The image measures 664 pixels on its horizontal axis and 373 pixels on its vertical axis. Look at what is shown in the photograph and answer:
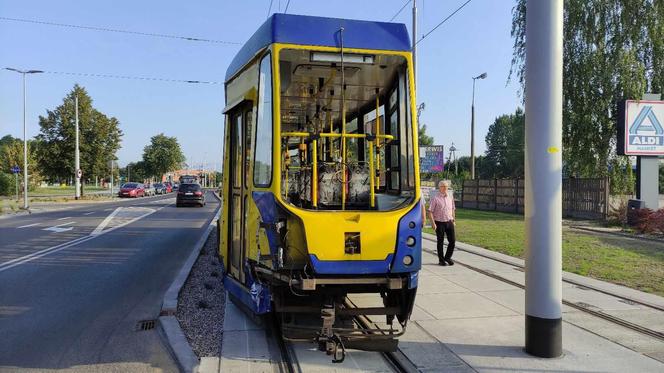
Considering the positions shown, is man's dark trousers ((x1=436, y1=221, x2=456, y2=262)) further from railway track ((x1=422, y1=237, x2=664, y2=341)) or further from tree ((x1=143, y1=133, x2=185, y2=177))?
Result: tree ((x1=143, y1=133, x2=185, y2=177))

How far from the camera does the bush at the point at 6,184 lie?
45.2 metres

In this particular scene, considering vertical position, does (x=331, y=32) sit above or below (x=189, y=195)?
above

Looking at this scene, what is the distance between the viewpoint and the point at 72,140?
145ft

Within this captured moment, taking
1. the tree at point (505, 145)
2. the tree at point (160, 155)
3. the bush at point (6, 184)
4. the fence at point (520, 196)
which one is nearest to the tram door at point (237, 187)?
the fence at point (520, 196)

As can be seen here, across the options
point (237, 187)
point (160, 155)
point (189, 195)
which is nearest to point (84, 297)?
point (237, 187)

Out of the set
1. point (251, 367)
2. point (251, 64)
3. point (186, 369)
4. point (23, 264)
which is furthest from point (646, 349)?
point (23, 264)

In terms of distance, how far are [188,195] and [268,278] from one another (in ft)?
95.6

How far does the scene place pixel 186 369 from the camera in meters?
5.02

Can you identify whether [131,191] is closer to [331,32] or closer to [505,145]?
[331,32]

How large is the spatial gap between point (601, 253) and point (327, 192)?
9280 millimetres

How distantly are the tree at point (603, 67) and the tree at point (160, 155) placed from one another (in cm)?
8028

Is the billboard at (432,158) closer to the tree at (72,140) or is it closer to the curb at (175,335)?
the curb at (175,335)

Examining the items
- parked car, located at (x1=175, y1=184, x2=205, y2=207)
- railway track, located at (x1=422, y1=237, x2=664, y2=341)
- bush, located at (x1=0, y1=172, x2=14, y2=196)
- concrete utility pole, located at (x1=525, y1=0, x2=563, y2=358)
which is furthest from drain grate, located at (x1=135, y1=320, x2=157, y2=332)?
bush, located at (x1=0, y1=172, x2=14, y2=196)

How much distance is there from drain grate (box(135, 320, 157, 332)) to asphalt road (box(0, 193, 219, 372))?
60mm
